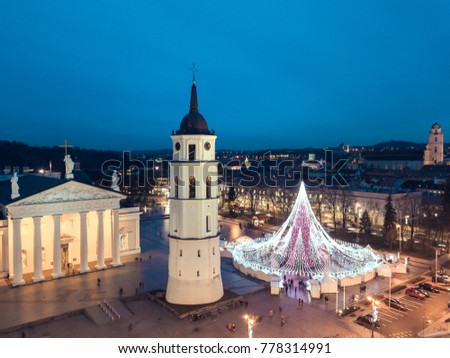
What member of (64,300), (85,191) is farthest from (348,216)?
(64,300)

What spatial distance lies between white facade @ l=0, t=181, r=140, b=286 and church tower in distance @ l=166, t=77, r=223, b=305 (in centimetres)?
1262

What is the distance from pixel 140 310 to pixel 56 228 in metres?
Result: 12.1

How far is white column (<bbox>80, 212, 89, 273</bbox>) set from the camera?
34531 mm

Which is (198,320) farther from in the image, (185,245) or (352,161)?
(352,161)

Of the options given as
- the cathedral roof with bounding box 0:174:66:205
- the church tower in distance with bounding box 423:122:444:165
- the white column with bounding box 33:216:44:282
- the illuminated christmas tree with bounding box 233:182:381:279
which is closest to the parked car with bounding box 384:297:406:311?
the illuminated christmas tree with bounding box 233:182:381:279

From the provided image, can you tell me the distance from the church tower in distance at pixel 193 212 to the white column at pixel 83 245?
39.7 feet

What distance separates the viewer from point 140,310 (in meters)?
26.4

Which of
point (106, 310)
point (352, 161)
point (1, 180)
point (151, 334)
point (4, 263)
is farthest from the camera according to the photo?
point (352, 161)

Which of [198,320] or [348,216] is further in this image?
[348,216]

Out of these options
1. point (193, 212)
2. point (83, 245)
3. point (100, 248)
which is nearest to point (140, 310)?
point (193, 212)

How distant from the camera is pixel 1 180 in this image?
Answer: 144 ft

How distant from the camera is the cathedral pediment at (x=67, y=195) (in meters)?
32.2

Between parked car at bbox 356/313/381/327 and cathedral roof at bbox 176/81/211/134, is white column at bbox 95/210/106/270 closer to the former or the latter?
cathedral roof at bbox 176/81/211/134

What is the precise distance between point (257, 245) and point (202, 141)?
1537 cm
